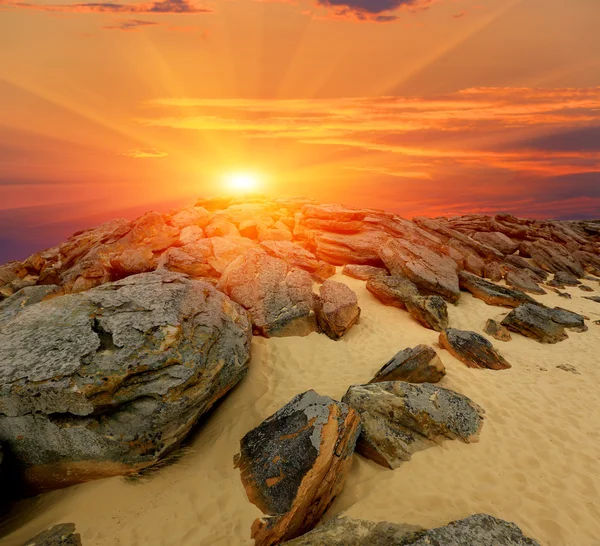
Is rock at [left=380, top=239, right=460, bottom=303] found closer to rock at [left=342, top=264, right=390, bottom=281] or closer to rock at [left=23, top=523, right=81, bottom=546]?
rock at [left=342, top=264, right=390, bottom=281]

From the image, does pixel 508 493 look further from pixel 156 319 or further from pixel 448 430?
pixel 156 319

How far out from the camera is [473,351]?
14.0m

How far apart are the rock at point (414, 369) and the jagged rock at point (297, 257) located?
9.90 m

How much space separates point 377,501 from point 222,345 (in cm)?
592

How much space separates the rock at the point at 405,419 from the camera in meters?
8.54

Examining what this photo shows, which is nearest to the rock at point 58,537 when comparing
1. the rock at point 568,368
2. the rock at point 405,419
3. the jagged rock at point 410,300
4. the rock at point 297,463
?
the rock at point 297,463

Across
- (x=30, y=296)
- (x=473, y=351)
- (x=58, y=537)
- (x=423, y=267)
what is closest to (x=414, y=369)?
(x=473, y=351)

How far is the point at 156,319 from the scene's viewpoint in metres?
9.05

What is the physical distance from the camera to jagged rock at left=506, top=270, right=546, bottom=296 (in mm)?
26953

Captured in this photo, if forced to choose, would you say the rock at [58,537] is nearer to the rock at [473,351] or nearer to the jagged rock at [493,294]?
the rock at [473,351]

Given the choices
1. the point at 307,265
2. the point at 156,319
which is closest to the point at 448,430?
the point at 156,319

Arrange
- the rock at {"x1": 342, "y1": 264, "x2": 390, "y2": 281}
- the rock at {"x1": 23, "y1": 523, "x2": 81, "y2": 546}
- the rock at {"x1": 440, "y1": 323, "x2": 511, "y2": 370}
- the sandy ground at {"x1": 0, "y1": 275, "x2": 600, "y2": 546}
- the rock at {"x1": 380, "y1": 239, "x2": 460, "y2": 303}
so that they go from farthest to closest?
the rock at {"x1": 342, "y1": 264, "x2": 390, "y2": 281} → the rock at {"x1": 380, "y1": 239, "x2": 460, "y2": 303} → the rock at {"x1": 440, "y1": 323, "x2": 511, "y2": 370} → the sandy ground at {"x1": 0, "y1": 275, "x2": 600, "y2": 546} → the rock at {"x1": 23, "y1": 523, "x2": 81, "y2": 546}

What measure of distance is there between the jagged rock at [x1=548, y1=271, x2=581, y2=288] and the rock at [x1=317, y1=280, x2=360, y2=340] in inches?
988

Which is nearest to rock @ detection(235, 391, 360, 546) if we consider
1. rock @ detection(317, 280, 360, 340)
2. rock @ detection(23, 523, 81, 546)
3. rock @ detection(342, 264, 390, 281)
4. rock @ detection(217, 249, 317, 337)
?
rock @ detection(23, 523, 81, 546)
